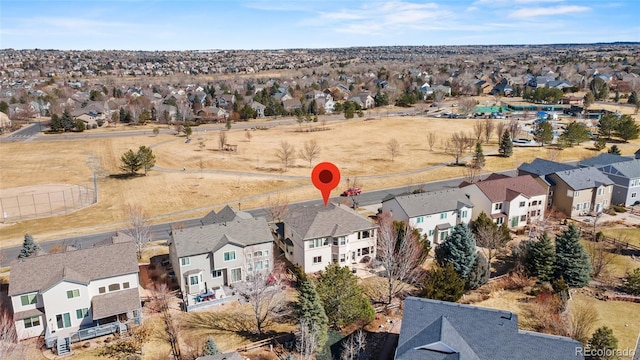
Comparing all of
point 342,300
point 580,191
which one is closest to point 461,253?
point 342,300

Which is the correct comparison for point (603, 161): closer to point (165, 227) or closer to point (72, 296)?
point (165, 227)

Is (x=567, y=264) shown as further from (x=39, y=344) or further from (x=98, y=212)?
(x=98, y=212)

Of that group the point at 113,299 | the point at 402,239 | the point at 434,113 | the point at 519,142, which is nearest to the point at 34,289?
the point at 113,299

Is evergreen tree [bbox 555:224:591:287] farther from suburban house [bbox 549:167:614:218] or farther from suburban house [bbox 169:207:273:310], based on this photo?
suburban house [bbox 169:207:273:310]

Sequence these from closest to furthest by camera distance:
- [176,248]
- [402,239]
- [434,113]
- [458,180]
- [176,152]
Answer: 1. [176,248]
2. [402,239]
3. [458,180]
4. [176,152]
5. [434,113]

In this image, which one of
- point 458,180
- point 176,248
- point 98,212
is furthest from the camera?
point 458,180

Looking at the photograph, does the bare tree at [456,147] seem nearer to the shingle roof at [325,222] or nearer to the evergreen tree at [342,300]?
the shingle roof at [325,222]

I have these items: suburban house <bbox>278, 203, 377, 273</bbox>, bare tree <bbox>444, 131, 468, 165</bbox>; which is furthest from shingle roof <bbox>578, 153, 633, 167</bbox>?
suburban house <bbox>278, 203, 377, 273</bbox>
